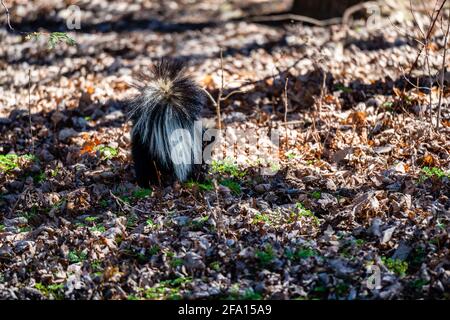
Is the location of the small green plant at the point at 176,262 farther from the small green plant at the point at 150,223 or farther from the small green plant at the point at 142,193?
the small green plant at the point at 142,193

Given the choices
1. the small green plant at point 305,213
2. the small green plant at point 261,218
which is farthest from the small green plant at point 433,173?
the small green plant at point 261,218

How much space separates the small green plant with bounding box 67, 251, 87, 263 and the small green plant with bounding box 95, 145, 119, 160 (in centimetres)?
211

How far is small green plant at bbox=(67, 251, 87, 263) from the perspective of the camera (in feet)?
19.4

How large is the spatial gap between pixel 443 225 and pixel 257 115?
3693mm

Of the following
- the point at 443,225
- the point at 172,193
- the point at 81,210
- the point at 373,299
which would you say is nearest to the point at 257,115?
the point at 172,193

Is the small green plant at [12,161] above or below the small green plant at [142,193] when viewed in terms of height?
above

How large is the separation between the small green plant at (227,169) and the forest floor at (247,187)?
20mm

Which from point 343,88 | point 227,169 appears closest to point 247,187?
point 227,169

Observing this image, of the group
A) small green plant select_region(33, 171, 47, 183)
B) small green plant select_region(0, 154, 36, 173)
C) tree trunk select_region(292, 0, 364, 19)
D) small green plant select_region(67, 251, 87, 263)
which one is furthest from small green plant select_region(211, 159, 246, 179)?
tree trunk select_region(292, 0, 364, 19)

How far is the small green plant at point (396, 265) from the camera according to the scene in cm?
529

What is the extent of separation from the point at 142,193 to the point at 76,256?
1290 mm

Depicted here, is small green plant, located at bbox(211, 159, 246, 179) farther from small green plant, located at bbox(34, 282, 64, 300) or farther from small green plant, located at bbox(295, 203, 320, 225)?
small green plant, located at bbox(34, 282, 64, 300)
